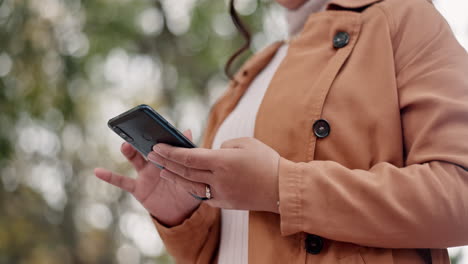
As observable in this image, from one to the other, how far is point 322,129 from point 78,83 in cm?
442

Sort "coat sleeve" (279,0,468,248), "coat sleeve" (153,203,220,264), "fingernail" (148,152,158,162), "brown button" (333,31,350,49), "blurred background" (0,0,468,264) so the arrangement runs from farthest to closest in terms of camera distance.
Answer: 1. "blurred background" (0,0,468,264)
2. "coat sleeve" (153,203,220,264)
3. "brown button" (333,31,350,49)
4. "fingernail" (148,152,158,162)
5. "coat sleeve" (279,0,468,248)

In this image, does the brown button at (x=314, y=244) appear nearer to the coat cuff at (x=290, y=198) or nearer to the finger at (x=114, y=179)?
the coat cuff at (x=290, y=198)

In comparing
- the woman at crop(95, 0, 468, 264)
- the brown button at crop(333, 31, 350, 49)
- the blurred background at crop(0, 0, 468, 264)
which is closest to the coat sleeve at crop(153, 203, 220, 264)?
the woman at crop(95, 0, 468, 264)

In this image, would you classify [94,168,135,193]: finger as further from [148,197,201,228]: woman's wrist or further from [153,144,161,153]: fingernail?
[153,144,161,153]: fingernail

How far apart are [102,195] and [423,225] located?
5834mm

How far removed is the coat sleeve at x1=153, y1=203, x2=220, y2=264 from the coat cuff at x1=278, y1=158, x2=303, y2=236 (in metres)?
0.38

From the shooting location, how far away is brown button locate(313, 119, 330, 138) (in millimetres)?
1074

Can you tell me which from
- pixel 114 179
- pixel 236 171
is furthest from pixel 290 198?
pixel 114 179

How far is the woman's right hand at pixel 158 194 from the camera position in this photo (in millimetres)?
1321

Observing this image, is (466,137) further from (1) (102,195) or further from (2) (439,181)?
(1) (102,195)

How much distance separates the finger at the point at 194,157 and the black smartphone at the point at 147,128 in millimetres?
28

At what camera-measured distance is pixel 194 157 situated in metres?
0.97

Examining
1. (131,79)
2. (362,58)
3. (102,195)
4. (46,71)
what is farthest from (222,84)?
(362,58)

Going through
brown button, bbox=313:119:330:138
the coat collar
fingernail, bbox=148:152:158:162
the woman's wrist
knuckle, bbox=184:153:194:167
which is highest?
the coat collar
